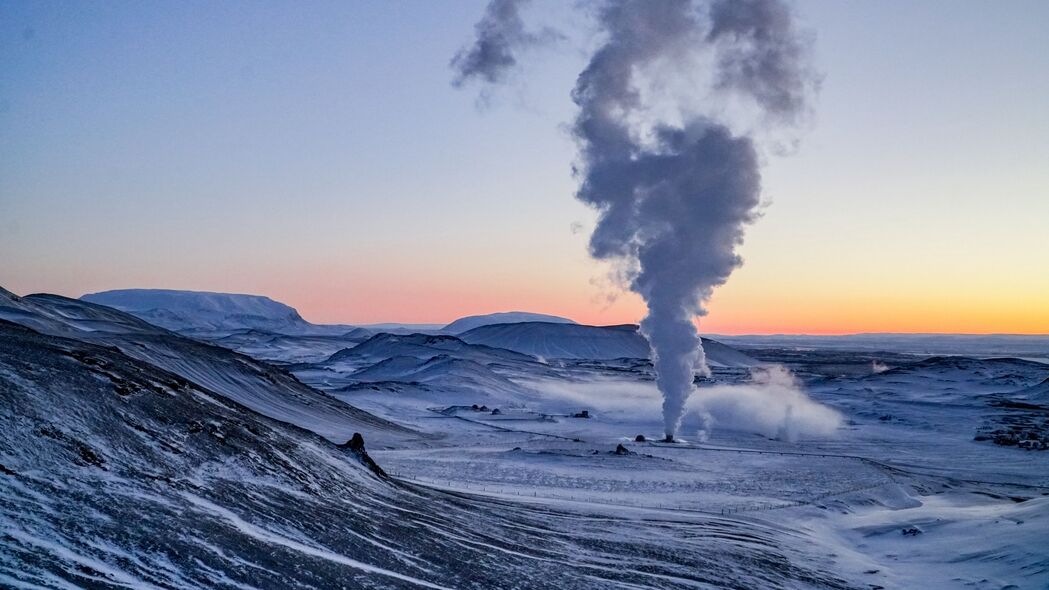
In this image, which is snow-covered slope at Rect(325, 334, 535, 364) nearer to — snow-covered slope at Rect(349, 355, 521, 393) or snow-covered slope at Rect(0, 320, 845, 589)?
snow-covered slope at Rect(349, 355, 521, 393)

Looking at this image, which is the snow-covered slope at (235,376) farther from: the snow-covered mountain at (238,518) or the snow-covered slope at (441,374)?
the snow-covered slope at (441,374)

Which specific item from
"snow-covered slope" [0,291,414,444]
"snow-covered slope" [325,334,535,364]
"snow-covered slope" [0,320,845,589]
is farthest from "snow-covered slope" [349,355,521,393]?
"snow-covered slope" [0,320,845,589]

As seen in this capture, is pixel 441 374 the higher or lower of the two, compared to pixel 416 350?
lower

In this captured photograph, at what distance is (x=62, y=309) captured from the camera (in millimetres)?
68875

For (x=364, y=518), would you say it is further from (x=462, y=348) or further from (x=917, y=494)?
(x=462, y=348)

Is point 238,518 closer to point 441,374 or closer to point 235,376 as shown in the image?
point 235,376

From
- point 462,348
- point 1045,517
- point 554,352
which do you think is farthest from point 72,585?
point 554,352

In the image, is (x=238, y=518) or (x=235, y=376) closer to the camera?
(x=238, y=518)

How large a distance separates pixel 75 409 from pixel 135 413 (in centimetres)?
162

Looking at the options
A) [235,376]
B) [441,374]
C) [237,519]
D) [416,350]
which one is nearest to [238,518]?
[237,519]

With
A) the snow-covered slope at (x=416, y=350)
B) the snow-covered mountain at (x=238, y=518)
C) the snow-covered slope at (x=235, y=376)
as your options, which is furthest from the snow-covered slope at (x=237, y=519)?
the snow-covered slope at (x=416, y=350)

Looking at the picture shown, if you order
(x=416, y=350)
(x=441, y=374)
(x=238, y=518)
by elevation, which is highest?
(x=238, y=518)

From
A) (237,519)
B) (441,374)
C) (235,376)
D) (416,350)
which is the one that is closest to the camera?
(237,519)

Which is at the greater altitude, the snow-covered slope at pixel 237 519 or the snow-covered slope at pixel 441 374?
the snow-covered slope at pixel 237 519
